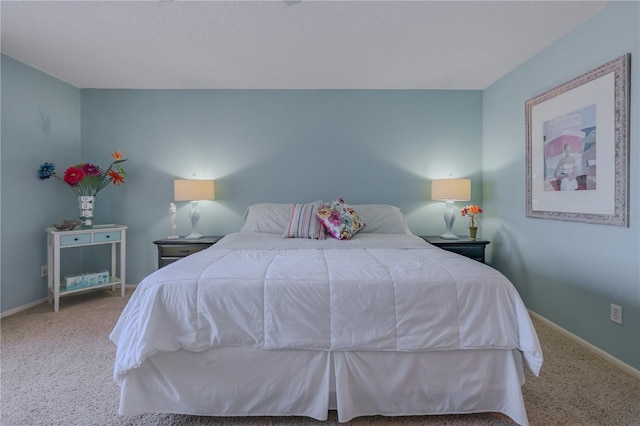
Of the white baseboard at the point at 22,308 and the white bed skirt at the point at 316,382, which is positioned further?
the white baseboard at the point at 22,308

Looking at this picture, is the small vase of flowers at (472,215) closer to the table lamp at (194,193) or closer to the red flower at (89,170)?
the table lamp at (194,193)

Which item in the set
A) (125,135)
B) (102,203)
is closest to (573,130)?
(125,135)

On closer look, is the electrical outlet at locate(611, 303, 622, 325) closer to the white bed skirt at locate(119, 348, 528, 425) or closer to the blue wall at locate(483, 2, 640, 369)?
the blue wall at locate(483, 2, 640, 369)

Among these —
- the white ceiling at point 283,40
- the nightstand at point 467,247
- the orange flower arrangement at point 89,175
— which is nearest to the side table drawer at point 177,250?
the orange flower arrangement at point 89,175

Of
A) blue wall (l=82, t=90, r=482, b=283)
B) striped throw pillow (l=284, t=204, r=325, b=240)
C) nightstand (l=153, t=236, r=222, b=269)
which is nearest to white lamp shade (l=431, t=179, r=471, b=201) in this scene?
blue wall (l=82, t=90, r=482, b=283)

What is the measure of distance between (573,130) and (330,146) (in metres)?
2.20

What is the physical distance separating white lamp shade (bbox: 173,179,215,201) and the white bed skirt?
2097mm

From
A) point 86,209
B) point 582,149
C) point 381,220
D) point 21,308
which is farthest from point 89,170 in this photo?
point 582,149

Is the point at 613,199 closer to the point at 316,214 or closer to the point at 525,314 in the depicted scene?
the point at 525,314

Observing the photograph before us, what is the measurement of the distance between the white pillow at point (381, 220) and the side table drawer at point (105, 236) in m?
2.55

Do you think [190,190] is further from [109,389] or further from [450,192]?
[450,192]

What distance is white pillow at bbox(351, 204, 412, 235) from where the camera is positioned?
2.98 m

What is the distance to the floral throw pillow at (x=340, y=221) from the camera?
8.70 ft

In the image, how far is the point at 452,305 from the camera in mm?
1378
